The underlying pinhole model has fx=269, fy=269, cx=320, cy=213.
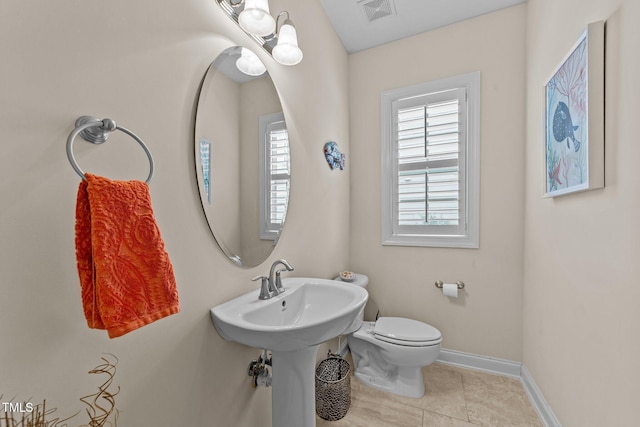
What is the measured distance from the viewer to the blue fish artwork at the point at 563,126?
46.3 inches

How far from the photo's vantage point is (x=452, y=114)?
6.80ft

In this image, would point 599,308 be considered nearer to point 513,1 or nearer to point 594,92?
point 594,92

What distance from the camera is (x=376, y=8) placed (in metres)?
1.91

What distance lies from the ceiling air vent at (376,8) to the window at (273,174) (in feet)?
3.88

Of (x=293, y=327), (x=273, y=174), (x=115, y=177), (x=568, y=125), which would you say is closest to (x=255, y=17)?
(x=273, y=174)

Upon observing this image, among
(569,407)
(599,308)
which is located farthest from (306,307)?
(569,407)

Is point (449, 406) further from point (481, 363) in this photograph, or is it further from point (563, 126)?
point (563, 126)

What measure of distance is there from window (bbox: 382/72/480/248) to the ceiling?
43 cm

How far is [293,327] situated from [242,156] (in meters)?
0.74

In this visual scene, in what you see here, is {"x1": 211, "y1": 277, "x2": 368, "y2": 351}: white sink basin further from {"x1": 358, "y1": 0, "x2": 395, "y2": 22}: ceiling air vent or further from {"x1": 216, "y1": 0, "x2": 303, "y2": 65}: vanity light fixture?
{"x1": 358, "y1": 0, "x2": 395, "y2": 22}: ceiling air vent

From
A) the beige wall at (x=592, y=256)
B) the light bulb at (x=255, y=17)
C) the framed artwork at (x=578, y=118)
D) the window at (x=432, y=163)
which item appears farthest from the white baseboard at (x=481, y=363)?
the light bulb at (x=255, y=17)

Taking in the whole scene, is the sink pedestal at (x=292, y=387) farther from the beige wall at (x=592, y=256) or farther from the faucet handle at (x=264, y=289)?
the beige wall at (x=592, y=256)

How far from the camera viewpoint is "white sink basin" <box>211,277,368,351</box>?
34.2 inches

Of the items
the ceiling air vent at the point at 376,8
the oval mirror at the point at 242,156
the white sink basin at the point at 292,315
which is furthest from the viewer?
the ceiling air vent at the point at 376,8
